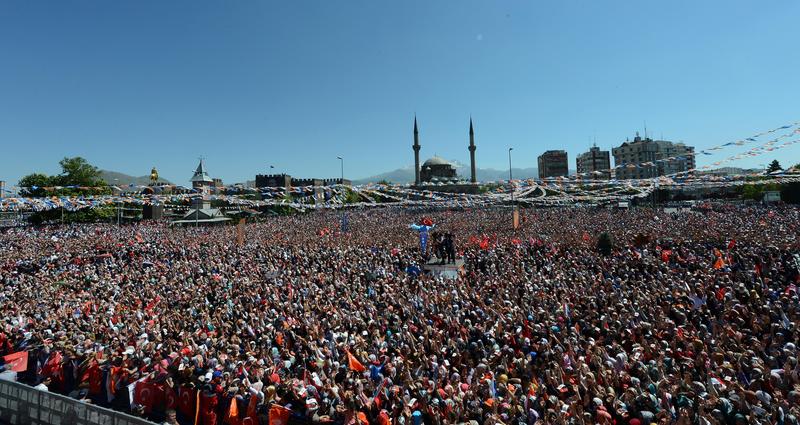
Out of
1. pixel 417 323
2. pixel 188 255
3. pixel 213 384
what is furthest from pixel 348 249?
pixel 213 384

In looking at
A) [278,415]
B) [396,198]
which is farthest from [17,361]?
[396,198]

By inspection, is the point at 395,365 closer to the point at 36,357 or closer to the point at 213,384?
the point at 213,384

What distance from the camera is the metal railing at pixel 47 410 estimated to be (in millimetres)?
6215

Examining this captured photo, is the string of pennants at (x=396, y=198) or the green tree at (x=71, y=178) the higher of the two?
the green tree at (x=71, y=178)

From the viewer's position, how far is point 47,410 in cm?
679

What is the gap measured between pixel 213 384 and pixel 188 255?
47.5 feet

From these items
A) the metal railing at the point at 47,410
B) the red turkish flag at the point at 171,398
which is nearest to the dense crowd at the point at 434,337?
the red turkish flag at the point at 171,398

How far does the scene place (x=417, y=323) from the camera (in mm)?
8992

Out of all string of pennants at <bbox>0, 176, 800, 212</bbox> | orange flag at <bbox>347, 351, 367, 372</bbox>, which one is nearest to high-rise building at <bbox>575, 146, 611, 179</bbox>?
string of pennants at <bbox>0, 176, 800, 212</bbox>

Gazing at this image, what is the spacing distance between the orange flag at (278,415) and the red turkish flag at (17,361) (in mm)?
6500

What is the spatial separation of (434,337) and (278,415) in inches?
125

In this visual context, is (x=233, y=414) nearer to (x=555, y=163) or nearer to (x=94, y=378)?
(x=94, y=378)

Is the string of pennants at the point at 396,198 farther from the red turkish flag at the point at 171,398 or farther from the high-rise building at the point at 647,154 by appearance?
the high-rise building at the point at 647,154

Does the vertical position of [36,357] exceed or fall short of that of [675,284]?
it falls short
